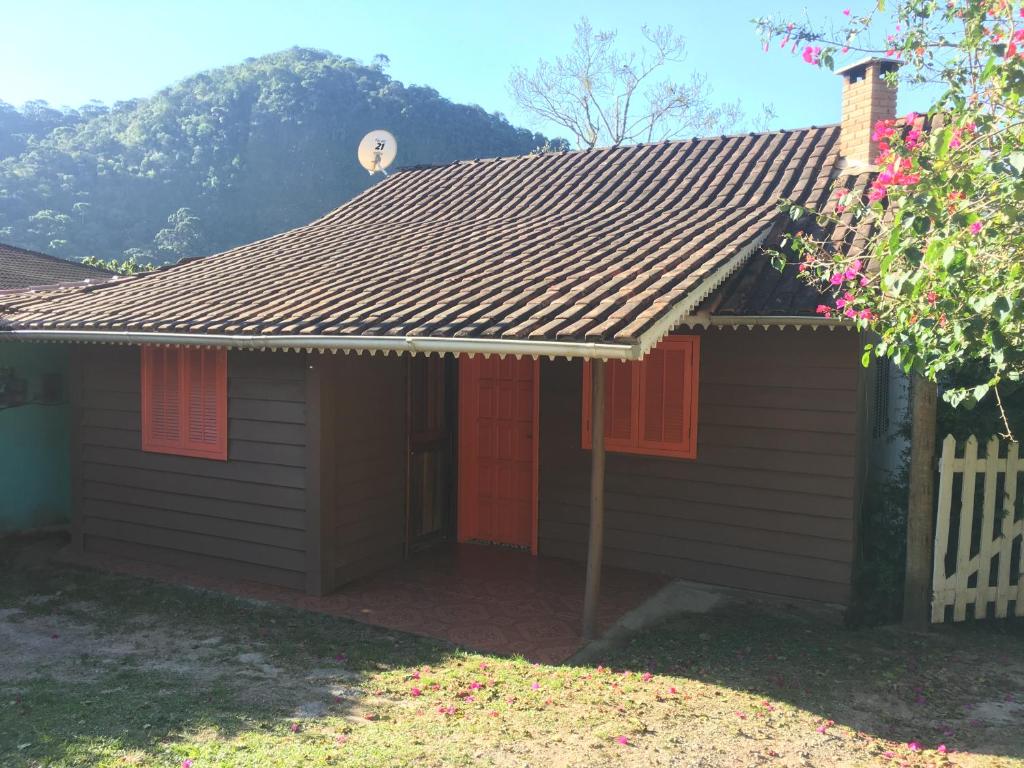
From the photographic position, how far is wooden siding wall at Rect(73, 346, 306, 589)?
24.1ft

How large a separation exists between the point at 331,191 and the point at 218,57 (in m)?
15.9

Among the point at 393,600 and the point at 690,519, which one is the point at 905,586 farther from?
the point at 393,600

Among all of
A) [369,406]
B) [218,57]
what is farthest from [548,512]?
[218,57]

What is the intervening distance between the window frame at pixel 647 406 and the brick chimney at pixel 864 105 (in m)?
2.90

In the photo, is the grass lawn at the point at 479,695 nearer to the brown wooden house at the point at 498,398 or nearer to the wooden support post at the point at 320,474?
the wooden support post at the point at 320,474

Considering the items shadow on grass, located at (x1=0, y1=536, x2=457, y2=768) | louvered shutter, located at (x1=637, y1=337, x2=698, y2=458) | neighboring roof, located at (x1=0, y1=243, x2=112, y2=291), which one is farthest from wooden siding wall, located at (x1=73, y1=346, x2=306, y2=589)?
neighboring roof, located at (x1=0, y1=243, x2=112, y2=291)

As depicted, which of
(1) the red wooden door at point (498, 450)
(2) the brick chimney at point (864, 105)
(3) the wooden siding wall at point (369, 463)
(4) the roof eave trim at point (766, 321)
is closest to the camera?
(4) the roof eave trim at point (766, 321)

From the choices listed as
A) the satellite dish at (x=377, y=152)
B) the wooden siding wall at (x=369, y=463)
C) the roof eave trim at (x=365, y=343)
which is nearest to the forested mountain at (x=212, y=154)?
the satellite dish at (x=377, y=152)

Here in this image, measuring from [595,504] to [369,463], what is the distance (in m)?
2.49

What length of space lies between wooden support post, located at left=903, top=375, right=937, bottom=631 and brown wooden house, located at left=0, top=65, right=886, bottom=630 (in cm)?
47

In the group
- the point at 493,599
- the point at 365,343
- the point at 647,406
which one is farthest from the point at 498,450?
the point at 365,343

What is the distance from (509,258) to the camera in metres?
7.59

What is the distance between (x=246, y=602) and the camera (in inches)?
280

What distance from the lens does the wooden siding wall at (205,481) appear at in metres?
7.36
